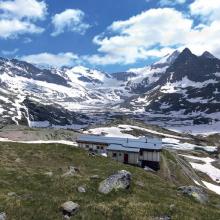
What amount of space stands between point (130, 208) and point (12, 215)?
11.6 m

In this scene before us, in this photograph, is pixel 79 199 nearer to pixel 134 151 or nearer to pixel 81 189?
pixel 81 189

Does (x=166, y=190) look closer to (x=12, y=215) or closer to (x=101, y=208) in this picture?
(x=101, y=208)

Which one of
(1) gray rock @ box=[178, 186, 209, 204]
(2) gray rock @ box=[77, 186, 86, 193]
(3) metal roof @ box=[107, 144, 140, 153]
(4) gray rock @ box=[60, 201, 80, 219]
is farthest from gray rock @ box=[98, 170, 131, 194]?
(3) metal roof @ box=[107, 144, 140, 153]

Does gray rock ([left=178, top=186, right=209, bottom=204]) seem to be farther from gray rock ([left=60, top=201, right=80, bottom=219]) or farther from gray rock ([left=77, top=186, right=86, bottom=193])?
gray rock ([left=60, top=201, right=80, bottom=219])

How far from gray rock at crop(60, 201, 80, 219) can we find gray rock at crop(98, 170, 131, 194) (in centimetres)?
701

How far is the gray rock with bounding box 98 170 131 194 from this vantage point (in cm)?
4781

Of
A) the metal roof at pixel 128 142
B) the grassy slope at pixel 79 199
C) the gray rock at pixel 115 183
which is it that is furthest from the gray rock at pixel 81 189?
the metal roof at pixel 128 142

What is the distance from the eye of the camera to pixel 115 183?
4869cm

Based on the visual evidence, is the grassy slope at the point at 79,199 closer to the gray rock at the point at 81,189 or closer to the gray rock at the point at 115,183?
the gray rock at the point at 81,189

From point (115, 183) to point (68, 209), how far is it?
959 cm

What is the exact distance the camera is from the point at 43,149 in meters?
78.7

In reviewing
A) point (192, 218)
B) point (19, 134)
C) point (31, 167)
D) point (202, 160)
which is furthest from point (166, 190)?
point (202, 160)

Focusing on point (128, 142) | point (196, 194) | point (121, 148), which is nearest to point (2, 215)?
point (196, 194)

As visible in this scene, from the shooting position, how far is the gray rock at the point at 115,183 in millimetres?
47812
